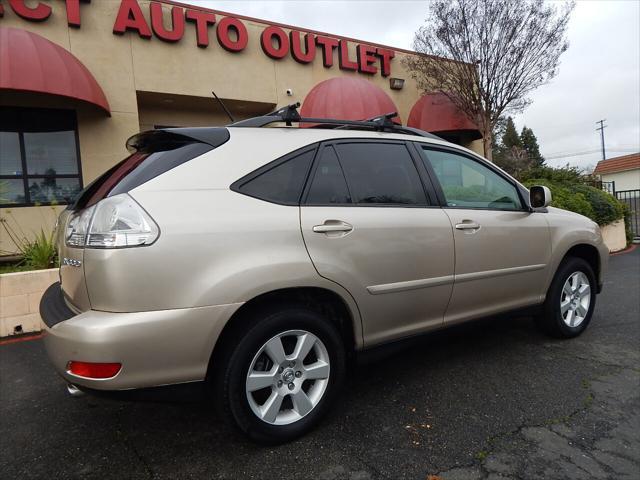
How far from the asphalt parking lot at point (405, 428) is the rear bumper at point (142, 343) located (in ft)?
1.84

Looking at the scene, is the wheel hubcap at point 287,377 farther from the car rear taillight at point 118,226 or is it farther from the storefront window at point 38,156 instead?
the storefront window at point 38,156

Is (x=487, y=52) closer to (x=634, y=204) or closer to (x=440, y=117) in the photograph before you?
(x=440, y=117)

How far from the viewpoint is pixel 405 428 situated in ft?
8.02

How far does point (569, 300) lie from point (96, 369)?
12.4 ft

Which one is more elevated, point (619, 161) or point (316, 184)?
point (619, 161)

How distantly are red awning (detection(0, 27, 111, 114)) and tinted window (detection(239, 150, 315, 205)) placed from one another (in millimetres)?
6506

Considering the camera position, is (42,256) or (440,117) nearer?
(42,256)

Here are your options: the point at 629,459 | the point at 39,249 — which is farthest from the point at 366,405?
the point at 39,249

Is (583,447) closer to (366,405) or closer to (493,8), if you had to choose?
(366,405)

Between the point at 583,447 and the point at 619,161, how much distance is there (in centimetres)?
4301

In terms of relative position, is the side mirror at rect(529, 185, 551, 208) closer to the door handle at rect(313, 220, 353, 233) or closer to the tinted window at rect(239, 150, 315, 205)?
the door handle at rect(313, 220, 353, 233)

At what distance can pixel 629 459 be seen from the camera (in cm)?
212

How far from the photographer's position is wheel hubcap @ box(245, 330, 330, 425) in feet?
7.11

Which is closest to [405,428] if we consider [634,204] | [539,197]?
[539,197]
